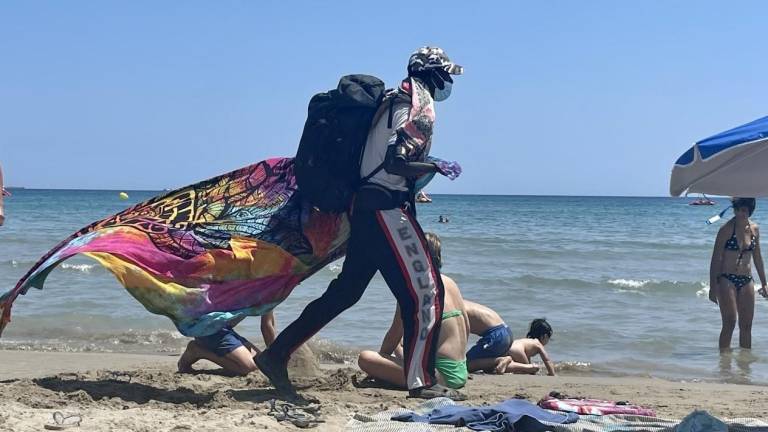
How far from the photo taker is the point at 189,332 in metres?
5.23

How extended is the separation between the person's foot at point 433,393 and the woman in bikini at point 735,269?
13.6ft

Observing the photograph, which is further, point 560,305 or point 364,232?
point 560,305

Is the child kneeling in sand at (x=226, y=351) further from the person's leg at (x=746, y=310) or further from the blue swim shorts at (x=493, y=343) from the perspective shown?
the person's leg at (x=746, y=310)

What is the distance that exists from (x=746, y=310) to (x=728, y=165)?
17.0 feet

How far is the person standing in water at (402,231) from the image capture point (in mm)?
4902

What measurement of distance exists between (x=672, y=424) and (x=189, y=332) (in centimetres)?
270

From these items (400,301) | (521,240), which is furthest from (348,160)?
(521,240)

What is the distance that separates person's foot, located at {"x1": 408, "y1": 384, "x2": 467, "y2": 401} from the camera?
5223mm

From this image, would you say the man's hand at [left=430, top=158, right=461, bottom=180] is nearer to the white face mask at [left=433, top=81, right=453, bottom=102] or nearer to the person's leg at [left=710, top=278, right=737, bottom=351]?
the white face mask at [left=433, top=81, right=453, bottom=102]

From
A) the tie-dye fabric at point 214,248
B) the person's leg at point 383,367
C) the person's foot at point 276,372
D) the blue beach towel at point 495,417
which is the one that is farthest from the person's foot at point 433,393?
the tie-dye fabric at point 214,248

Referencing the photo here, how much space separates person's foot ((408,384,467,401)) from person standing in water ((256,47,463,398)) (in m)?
0.10

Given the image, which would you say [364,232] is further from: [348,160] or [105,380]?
[105,380]

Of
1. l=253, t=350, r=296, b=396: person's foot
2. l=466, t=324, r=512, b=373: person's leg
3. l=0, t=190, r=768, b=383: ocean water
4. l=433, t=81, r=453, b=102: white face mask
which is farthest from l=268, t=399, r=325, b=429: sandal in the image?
l=0, t=190, r=768, b=383: ocean water

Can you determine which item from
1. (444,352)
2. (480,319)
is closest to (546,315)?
(480,319)
